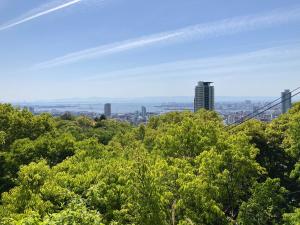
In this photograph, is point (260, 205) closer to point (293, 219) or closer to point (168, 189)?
point (293, 219)

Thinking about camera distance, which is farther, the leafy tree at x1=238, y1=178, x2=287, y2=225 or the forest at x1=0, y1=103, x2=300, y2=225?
the leafy tree at x1=238, y1=178, x2=287, y2=225

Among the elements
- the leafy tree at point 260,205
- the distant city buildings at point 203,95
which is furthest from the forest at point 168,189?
the distant city buildings at point 203,95

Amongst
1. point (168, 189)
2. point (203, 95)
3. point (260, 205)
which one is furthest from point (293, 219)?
point (203, 95)

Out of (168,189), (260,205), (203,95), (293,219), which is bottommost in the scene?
(293,219)

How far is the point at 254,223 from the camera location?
77.9 ft

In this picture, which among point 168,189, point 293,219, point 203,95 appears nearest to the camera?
point 293,219

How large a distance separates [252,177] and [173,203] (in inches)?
227

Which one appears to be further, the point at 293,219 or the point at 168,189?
the point at 168,189

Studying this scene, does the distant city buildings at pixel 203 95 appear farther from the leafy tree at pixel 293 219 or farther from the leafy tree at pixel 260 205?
the leafy tree at pixel 293 219

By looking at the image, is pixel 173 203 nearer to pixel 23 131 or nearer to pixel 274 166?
pixel 274 166

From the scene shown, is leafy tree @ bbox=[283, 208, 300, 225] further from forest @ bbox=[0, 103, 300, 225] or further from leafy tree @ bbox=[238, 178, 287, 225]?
leafy tree @ bbox=[238, 178, 287, 225]

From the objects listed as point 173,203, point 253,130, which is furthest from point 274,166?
point 173,203

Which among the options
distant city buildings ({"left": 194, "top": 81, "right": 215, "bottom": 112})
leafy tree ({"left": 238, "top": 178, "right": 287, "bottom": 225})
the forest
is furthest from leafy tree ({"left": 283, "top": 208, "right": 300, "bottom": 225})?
distant city buildings ({"left": 194, "top": 81, "right": 215, "bottom": 112})

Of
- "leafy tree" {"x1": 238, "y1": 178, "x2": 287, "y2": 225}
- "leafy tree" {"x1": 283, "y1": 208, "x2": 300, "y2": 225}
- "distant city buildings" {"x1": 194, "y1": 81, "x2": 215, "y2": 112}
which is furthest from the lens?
"distant city buildings" {"x1": 194, "y1": 81, "x2": 215, "y2": 112}
